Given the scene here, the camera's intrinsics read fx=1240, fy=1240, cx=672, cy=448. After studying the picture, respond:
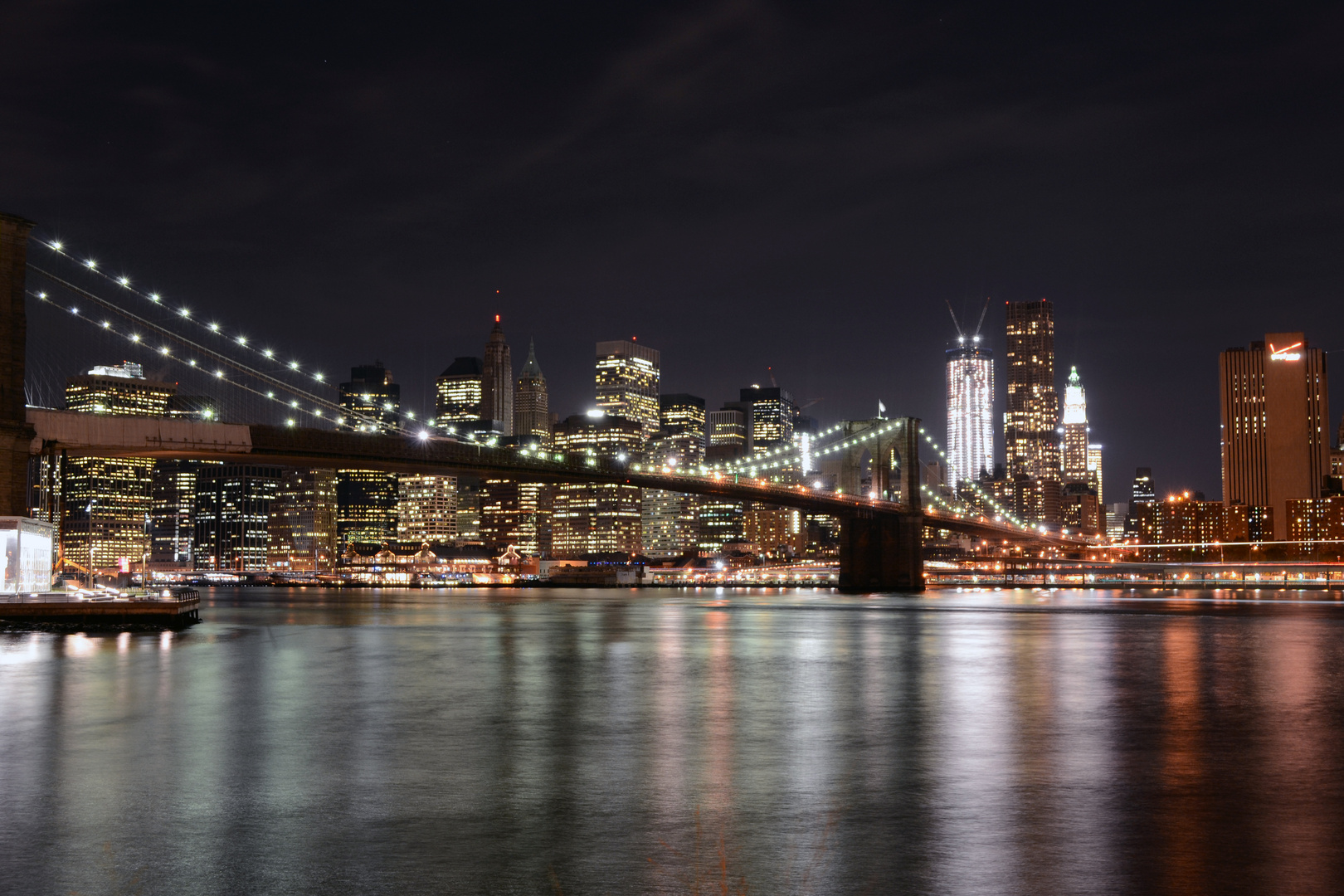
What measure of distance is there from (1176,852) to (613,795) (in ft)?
17.5

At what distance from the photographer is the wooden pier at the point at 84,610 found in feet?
150

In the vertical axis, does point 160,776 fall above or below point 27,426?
below

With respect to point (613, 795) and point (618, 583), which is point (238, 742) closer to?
point (613, 795)

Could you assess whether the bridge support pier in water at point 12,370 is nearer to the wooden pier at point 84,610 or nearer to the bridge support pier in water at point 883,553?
the wooden pier at point 84,610

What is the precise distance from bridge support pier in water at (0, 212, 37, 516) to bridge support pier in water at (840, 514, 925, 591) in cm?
6848

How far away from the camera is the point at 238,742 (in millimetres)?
16484

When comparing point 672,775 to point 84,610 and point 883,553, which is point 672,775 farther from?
point 883,553

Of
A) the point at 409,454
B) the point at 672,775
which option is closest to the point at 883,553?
the point at 409,454

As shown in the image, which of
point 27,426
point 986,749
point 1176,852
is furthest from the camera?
point 27,426

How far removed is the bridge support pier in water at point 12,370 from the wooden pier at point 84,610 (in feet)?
18.0

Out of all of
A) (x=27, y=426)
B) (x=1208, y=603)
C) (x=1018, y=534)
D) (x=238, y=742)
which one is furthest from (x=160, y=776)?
(x=1018, y=534)

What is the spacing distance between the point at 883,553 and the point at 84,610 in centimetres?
7301

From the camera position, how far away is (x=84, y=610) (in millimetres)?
45938

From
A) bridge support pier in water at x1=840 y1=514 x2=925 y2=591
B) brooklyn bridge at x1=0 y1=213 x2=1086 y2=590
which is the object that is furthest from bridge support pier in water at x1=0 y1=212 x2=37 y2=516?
bridge support pier in water at x1=840 y1=514 x2=925 y2=591
